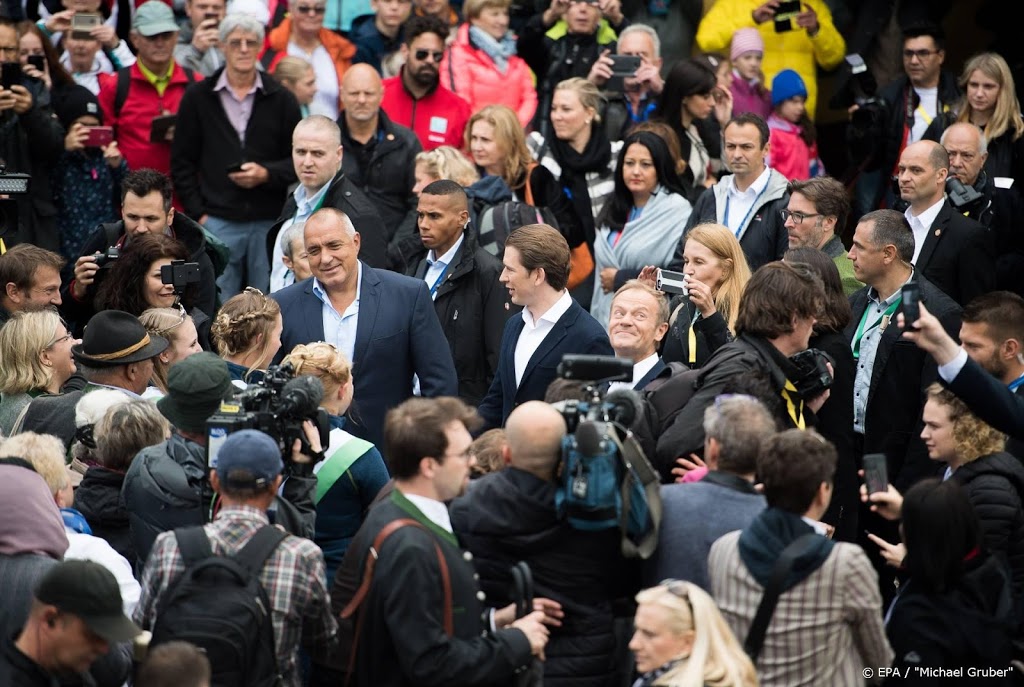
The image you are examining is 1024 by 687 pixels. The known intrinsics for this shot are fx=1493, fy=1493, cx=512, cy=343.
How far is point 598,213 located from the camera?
9352 mm

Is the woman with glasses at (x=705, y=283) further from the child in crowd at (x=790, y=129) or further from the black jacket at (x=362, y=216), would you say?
the child in crowd at (x=790, y=129)

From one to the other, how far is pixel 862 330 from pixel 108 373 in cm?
344

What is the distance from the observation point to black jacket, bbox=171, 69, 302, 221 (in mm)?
9633

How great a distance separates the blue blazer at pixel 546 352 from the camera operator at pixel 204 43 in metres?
4.41

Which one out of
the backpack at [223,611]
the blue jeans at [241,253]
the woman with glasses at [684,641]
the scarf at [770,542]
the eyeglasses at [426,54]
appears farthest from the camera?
the eyeglasses at [426,54]

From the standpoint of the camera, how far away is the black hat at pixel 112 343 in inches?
244

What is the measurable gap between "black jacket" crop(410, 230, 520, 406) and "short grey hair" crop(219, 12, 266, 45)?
112 inches

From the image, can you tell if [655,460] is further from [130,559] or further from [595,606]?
[130,559]

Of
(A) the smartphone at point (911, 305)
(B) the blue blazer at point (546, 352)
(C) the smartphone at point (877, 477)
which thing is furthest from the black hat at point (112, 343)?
(A) the smartphone at point (911, 305)

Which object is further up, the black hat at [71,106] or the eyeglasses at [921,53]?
the eyeglasses at [921,53]

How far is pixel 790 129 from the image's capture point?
10.7 m

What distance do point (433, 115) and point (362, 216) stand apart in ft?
6.17

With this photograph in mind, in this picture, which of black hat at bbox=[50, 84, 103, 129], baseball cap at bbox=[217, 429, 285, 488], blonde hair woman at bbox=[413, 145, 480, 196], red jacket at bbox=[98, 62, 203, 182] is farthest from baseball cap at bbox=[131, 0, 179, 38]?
baseball cap at bbox=[217, 429, 285, 488]

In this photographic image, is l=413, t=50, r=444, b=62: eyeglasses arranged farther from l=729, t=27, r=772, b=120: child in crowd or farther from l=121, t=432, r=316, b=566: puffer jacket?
l=121, t=432, r=316, b=566: puffer jacket
